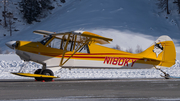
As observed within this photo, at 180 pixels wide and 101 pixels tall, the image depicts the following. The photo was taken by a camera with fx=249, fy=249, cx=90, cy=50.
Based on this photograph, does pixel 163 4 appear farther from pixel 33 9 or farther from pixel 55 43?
pixel 55 43

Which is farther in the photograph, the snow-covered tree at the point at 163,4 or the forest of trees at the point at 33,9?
the forest of trees at the point at 33,9

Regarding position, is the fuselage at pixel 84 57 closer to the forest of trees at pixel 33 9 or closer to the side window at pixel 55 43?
the side window at pixel 55 43

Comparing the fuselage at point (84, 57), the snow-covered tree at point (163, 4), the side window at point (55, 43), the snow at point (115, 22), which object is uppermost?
the snow-covered tree at point (163, 4)

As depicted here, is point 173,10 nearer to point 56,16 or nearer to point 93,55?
point 56,16

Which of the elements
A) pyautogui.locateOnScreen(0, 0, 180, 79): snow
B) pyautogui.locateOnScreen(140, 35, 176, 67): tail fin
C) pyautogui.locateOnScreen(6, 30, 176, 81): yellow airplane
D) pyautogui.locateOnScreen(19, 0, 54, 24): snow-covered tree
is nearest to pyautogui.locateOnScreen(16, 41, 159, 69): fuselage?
pyautogui.locateOnScreen(6, 30, 176, 81): yellow airplane

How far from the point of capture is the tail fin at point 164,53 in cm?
1166

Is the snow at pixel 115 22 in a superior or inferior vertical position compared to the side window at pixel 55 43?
superior

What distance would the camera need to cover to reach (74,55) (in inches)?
432

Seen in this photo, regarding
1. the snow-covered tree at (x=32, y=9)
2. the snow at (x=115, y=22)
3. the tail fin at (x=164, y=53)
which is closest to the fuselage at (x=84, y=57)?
the tail fin at (x=164, y=53)

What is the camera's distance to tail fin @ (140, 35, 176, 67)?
38.3ft

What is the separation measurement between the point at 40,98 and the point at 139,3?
4597 centimetres

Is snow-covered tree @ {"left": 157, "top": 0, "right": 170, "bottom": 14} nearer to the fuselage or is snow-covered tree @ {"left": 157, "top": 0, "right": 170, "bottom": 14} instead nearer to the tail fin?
the tail fin

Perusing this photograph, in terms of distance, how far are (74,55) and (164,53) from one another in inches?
167

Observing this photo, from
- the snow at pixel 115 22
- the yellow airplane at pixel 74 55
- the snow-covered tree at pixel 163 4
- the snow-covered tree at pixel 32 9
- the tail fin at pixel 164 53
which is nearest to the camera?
the yellow airplane at pixel 74 55
